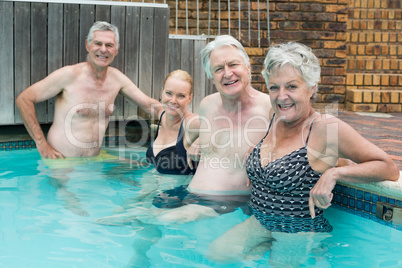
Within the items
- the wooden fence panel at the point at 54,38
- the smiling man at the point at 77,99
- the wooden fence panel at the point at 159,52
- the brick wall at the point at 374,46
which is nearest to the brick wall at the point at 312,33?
the brick wall at the point at 374,46

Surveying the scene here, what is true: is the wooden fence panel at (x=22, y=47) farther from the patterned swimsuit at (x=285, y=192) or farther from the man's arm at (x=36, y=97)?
the patterned swimsuit at (x=285, y=192)

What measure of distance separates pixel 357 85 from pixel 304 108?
537 cm

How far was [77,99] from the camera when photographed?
548 cm

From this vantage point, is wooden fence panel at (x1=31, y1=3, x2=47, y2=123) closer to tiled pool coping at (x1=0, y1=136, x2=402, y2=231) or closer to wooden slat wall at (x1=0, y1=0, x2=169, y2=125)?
wooden slat wall at (x1=0, y1=0, x2=169, y2=125)

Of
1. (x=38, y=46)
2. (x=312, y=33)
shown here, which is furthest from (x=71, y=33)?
Answer: (x=312, y=33)

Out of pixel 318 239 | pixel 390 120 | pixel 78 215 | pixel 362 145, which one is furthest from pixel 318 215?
pixel 390 120

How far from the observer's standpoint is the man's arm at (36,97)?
5426 mm

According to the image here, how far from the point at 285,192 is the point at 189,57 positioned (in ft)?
13.6

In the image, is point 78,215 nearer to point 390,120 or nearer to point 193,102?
point 193,102

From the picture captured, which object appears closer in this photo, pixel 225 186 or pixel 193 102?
pixel 225 186

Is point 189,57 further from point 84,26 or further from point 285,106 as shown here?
point 285,106

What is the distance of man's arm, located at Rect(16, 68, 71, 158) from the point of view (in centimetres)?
543

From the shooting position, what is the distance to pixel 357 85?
804 cm

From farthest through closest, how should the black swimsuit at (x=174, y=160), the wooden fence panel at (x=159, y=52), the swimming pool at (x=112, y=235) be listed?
the wooden fence panel at (x=159, y=52)
the black swimsuit at (x=174, y=160)
the swimming pool at (x=112, y=235)
